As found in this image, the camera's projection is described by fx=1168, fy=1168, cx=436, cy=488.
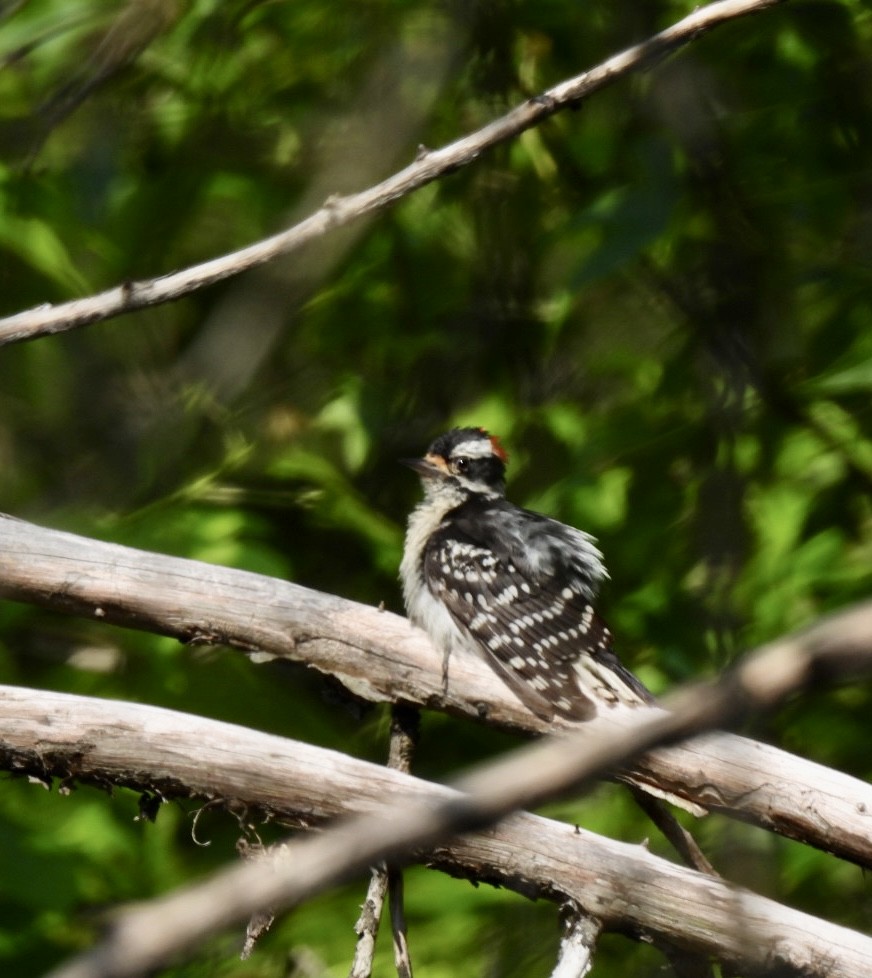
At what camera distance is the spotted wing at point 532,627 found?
3.78 meters

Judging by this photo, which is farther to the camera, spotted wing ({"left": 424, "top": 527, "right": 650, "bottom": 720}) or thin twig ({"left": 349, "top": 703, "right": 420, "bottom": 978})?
spotted wing ({"left": 424, "top": 527, "right": 650, "bottom": 720})

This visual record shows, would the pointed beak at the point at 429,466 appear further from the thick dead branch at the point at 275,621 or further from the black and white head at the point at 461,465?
the thick dead branch at the point at 275,621

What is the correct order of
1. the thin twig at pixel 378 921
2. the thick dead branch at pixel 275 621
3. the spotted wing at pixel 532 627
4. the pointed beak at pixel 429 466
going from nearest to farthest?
1. the thin twig at pixel 378 921
2. the thick dead branch at pixel 275 621
3. the spotted wing at pixel 532 627
4. the pointed beak at pixel 429 466

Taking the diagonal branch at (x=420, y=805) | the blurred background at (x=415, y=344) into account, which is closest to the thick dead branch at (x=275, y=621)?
the blurred background at (x=415, y=344)

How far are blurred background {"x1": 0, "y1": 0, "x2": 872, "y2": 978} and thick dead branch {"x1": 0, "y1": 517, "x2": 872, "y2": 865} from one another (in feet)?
0.76

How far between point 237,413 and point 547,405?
1.18 metres

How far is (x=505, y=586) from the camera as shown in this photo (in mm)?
4508

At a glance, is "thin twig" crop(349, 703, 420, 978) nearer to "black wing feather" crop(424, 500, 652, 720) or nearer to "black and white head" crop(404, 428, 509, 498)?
"black wing feather" crop(424, 500, 652, 720)

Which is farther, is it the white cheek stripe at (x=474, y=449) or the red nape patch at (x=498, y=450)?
the white cheek stripe at (x=474, y=449)

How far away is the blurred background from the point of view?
3607 millimetres

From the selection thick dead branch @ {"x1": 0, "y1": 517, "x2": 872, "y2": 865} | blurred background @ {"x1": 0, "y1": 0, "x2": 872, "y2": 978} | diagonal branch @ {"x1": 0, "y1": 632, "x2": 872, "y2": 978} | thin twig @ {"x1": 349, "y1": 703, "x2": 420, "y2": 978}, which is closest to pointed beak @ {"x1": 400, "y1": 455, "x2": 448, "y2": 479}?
blurred background @ {"x1": 0, "y1": 0, "x2": 872, "y2": 978}

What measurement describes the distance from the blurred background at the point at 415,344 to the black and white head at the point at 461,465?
146mm

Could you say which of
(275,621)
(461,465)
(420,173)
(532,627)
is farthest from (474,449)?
(420,173)

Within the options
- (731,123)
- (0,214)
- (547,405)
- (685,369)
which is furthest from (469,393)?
(0,214)
